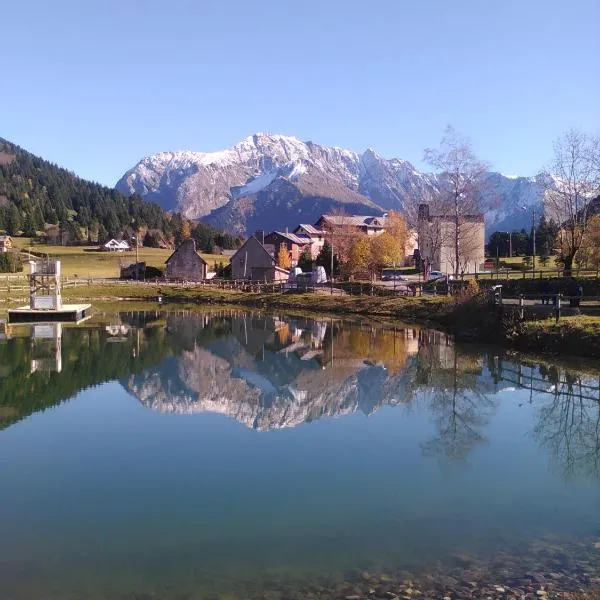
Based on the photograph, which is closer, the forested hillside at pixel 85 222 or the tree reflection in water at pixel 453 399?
the tree reflection in water at pixel 453 399

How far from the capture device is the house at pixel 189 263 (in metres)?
106

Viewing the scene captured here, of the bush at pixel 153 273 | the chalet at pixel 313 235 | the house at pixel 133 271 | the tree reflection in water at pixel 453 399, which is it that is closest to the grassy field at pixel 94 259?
the house at pixel 133 271

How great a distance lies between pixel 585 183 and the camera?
45469 millimetres

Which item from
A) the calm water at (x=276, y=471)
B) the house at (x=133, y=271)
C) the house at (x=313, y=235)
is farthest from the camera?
the house at (x=313, y=235)

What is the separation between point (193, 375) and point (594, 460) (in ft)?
57.7

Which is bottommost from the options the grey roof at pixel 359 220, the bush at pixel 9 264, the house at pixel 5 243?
the bush at pixel 9 264

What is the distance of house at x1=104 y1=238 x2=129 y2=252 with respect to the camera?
153137mm

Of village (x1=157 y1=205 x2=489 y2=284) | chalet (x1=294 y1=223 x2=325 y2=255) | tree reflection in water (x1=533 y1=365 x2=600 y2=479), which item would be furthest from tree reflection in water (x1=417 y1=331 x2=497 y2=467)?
chalet (x1=294 y1=223 x2=325 y2=255)

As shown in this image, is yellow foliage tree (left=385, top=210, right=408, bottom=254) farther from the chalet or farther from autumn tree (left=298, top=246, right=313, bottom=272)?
the chalet

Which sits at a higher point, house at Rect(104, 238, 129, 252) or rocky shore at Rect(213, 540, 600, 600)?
house at Rect(104, 238, 129, 252)

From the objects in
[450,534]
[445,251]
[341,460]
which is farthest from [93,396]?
[445,251]

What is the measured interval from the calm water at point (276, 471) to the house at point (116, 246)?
127 m

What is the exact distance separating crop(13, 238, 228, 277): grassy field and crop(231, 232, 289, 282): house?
12799 mm

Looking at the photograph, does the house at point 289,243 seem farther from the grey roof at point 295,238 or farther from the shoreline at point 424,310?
the shoreline at point 424,310
